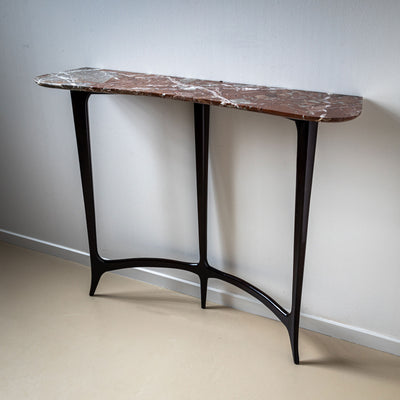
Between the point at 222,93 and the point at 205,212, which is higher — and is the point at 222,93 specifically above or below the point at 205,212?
above

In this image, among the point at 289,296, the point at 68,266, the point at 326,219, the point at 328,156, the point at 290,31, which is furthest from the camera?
the point at 68,266

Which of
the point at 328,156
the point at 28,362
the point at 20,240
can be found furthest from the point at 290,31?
the point at 20,240

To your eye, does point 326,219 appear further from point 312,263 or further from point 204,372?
point 204,372

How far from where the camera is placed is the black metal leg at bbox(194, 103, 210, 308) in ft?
5.56

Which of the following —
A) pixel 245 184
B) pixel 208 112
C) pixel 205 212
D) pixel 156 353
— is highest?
pixel 208 112

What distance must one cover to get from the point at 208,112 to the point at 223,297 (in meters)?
0.95

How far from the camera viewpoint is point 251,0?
150cm

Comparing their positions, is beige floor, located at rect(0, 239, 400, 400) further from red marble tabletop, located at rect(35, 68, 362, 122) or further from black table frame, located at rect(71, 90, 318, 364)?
red marble tabletop, located at rect(35, 68, 362, 122)

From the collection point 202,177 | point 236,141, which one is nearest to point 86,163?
point 202,177

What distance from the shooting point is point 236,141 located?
177 centimetres

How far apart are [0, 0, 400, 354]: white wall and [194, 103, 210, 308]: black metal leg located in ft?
0.24

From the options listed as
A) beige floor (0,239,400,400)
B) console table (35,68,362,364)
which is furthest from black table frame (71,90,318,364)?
beige floor (0,239,400,400)

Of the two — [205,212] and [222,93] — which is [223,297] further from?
[222,93]

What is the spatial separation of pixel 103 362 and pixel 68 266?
0.80 metres
